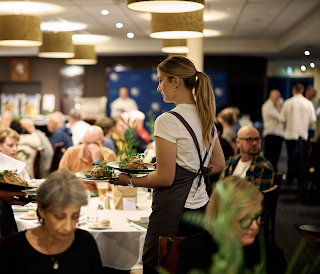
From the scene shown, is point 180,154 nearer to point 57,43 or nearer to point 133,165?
point 133,165

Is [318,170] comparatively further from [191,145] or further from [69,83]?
[69,83]

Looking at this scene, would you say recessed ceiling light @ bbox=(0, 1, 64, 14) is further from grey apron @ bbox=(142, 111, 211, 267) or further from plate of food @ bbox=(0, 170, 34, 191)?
grey apron @ bbox=(142, 111, 211, 267)

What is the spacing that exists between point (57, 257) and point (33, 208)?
1689 mm

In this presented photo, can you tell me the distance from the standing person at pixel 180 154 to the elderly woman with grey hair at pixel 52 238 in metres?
0.58

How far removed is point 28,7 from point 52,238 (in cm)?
694

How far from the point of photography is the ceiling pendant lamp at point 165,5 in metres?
2.80

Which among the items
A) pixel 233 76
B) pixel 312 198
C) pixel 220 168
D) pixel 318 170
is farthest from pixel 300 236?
pixel 233 76

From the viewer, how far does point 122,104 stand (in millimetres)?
12758

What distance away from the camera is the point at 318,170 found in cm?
658

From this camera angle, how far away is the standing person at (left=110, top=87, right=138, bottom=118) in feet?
41.7

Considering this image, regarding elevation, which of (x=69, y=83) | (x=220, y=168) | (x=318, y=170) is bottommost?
(x=318, y=170)

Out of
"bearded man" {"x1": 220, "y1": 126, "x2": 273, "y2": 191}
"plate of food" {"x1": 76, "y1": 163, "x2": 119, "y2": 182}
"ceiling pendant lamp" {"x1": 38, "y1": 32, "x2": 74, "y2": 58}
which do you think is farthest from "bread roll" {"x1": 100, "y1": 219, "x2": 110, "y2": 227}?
"ceiling pendant lamp" {"x1": 38, "y1": 32, "x2": 74, "y2": 58}

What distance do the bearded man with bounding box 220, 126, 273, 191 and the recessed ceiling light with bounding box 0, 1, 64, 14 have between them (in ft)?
16.3

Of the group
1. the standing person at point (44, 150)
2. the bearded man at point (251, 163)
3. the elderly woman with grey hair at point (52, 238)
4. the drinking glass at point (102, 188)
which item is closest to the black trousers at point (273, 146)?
the standing person at point (44, 150)
